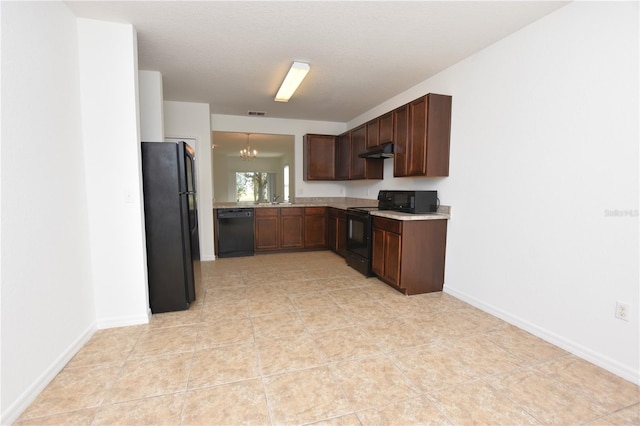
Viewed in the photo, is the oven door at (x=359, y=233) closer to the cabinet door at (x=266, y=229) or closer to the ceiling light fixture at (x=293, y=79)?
the cabinet door at (x=266, y=229)

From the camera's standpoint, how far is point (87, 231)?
7.61 feet

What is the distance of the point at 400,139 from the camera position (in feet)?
11.4

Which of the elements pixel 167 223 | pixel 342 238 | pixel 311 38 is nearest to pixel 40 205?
pixel 167 223

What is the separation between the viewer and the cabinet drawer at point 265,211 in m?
5.04

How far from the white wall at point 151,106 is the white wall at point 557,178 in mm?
3252

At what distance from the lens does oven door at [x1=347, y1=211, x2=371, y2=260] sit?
3.80 meters

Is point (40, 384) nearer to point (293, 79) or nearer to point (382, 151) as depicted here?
point (293, 79)

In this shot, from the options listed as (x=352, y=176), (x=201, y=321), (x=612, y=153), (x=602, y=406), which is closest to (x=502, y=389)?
Answer: (x=602, y=406)

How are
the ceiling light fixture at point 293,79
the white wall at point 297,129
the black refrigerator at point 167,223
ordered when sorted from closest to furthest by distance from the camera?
1. the black refrigerator at point 167,223
2. the ceiling light fixture at point 293,79
3. the white wall at point 297,129

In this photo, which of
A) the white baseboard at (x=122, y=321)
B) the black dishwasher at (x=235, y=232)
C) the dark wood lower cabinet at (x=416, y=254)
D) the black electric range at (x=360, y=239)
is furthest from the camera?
the black dishwasher at (x=235, y=232)

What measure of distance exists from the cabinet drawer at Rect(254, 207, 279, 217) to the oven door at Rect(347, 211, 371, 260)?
1.43 meters

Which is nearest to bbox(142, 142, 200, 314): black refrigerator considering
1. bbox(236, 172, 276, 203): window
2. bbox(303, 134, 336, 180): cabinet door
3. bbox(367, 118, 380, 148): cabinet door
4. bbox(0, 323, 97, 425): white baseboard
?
bbox(0, 323, 97, 425): white baseboard

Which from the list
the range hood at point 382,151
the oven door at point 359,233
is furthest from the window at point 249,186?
the range hood at point 382,151

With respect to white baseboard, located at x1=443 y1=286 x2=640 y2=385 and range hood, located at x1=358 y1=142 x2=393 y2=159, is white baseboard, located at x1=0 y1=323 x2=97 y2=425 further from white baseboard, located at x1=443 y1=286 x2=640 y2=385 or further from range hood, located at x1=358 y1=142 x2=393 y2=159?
range hood, located at x1=358 y1=142 x2=393 y2=159
